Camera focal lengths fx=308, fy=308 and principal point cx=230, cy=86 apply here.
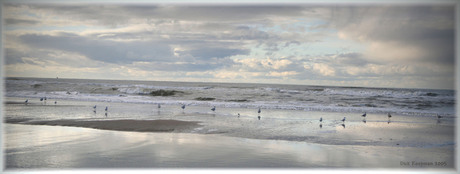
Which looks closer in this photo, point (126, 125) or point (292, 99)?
point (126, 125)

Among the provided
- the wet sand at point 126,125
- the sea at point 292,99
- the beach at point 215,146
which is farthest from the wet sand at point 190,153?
the sea at point 292,99

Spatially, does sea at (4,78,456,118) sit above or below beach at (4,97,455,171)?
above

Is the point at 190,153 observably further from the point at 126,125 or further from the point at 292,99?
the point at 292,99

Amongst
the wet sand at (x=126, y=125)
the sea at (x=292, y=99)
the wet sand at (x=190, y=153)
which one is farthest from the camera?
the sea at (x=292, y=99)

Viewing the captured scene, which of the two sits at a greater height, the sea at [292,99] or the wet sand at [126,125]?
the sea at [292,99]

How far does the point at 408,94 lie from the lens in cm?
2258

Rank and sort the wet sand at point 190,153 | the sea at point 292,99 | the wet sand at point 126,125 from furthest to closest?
the sea at point 292,99
the wet sand at point 126,125
the wet sand at point 190,153

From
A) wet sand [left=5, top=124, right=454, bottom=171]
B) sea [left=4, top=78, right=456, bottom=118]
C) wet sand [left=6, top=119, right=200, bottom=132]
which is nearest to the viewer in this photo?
wet sand [left=5, top=124, right=454, bottom=171]

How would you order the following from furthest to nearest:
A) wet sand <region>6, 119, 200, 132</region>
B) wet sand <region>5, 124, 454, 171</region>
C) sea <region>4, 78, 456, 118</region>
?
sea <region>4, 78, 456, 118</region>, wet sand <region>6, 119, 200, 132</region>, wet sand <region>5, 124, 454, 171</region>

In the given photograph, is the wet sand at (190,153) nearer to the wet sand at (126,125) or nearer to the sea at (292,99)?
the wet sand at (126,125)

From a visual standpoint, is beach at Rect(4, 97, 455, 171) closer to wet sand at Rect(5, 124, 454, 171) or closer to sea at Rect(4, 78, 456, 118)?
wet sand at Rect(5, 124, 454, 171)

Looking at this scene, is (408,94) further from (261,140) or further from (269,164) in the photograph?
(269,164)

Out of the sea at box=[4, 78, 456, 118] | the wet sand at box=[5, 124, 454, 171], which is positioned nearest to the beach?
the wet sand at box=[5, 124, 454, 171]

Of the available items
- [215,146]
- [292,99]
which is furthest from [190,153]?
[292,99]
